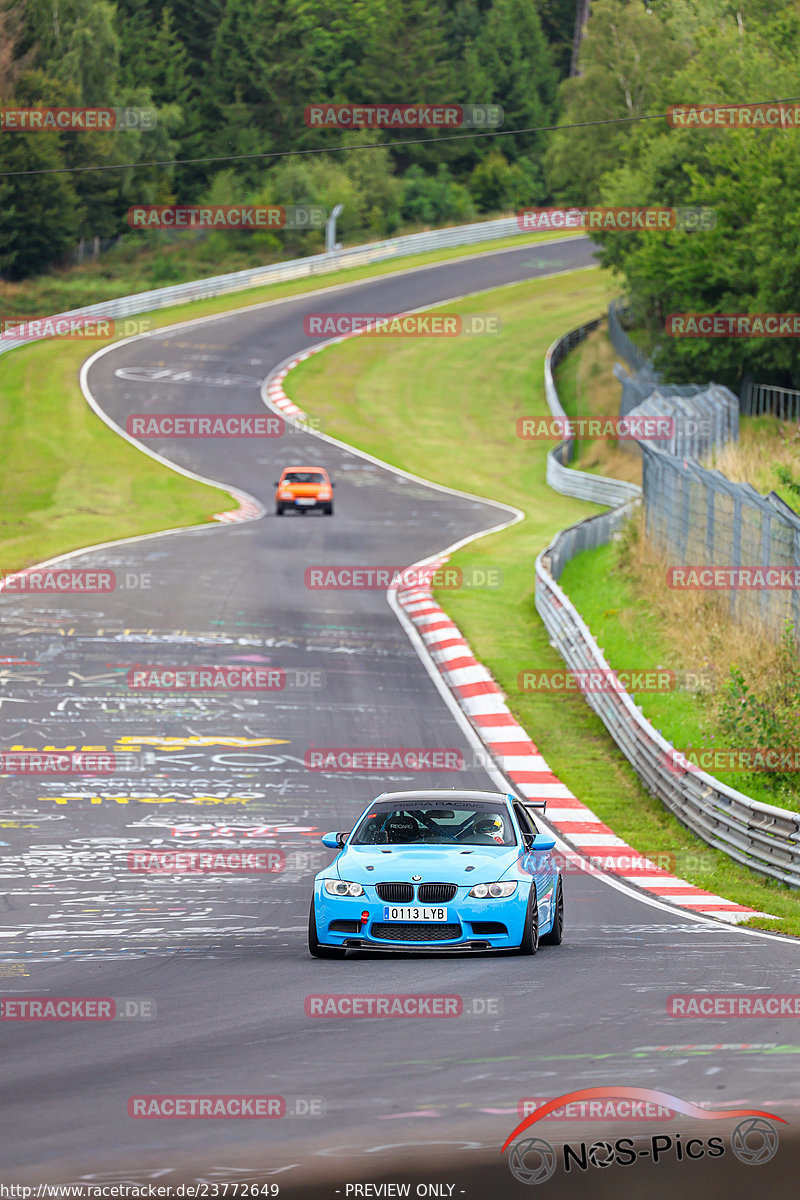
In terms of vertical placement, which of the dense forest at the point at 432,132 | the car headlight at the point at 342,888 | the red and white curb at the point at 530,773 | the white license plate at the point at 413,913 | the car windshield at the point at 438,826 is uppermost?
the dense forest at the point at 432,132

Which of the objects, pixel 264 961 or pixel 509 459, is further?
pixel 509 459

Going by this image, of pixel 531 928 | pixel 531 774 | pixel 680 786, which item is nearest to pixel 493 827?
pixel 531 928

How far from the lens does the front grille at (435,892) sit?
9.95 meters

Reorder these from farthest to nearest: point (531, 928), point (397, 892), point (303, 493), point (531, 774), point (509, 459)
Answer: point (509, 459), point (303, 493), point (531, 774), point (531, 928), point (397, 892)

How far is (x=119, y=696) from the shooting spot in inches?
833

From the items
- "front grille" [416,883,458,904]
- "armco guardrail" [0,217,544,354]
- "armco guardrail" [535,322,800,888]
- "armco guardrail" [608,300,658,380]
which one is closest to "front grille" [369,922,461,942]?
"front grille" [416,883,458,904]

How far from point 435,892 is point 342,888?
62 centimetres

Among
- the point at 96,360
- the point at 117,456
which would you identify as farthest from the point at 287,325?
the point at 117,456

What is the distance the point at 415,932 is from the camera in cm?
994

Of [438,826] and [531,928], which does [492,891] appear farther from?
[438,826]

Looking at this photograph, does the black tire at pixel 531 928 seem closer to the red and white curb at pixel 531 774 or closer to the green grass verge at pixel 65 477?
the red and white curb at pixel 531 774

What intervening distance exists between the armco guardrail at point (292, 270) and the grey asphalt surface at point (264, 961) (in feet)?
130

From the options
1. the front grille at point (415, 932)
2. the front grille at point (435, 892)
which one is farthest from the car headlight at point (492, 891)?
the front grille at point (415, 932)

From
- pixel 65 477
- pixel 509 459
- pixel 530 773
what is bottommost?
pixel 509 459
